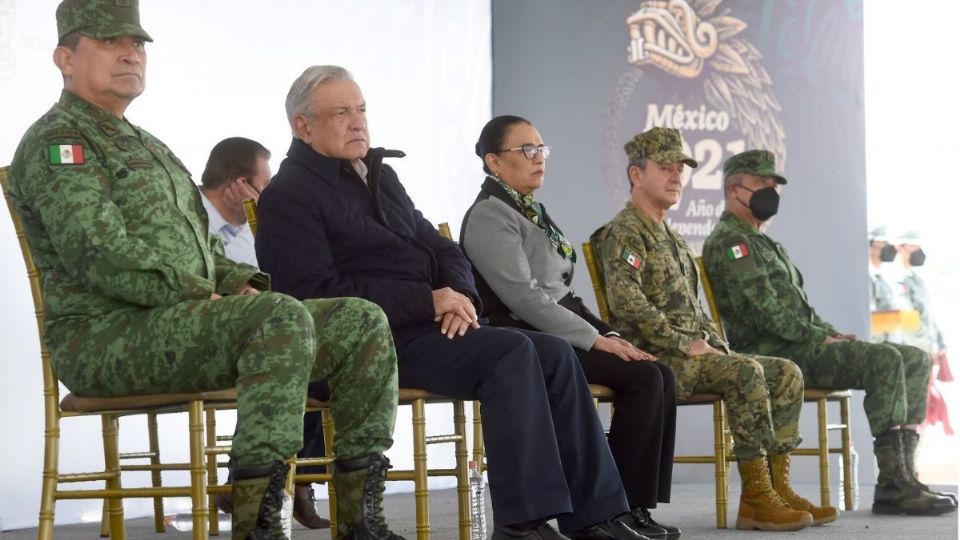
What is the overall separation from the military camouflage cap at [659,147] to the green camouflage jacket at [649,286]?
0.17 metres

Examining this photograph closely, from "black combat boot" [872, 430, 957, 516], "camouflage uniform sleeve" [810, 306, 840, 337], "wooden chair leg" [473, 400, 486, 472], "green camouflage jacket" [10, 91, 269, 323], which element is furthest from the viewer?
"camouflage uniform sleeve" [810, 306, 840, 337]

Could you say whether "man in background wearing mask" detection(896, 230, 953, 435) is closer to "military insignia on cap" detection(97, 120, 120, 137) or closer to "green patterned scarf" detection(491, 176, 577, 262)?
"green patterned scarf" detection(491, 176, 577, 262)

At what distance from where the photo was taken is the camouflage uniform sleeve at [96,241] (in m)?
2.44

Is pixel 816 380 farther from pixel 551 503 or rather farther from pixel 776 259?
pixel 551 503

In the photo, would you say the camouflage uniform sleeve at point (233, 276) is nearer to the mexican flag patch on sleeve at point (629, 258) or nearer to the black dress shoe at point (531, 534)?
the black dress shoe at point (531, 534)

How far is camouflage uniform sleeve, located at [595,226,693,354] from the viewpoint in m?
3.90

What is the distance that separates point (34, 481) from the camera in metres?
4.08

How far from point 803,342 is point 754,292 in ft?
0.86

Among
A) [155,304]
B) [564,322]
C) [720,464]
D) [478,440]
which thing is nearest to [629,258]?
[564,322]

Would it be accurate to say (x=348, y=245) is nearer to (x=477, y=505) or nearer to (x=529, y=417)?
(x=529, y=417)

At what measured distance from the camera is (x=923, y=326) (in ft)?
22.0

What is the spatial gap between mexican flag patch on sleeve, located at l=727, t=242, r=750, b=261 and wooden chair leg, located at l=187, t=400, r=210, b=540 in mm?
2358

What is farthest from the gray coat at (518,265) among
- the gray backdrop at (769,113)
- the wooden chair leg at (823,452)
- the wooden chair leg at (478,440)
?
the gray backdrop at (769,113)

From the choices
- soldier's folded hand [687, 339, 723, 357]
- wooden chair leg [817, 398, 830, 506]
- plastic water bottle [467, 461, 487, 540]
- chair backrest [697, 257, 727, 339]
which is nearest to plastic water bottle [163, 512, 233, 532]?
plastic water bottle [467, 461, 487, 540]
